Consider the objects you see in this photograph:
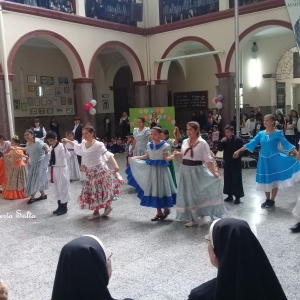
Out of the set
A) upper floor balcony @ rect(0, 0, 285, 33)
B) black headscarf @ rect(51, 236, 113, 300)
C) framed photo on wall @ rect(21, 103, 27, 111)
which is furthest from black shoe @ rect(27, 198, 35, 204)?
framed photo on wall @ rect(21, 103, 27, 111)

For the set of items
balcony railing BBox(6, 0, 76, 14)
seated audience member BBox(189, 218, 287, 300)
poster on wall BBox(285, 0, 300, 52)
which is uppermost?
balcony railing BBox(6, 0, 76, 14)

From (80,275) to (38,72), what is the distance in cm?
1364

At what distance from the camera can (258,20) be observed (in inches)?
448

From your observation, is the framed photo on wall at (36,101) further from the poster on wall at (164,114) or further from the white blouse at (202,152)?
the white blouse at (202,152)

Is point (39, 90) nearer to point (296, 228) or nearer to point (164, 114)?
point (164, 114)

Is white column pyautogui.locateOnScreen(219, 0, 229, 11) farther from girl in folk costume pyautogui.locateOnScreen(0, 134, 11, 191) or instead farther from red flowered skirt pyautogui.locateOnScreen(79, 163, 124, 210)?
red flowered skirt pyautogui.locateOnScreen(79, 163, 124, 210)

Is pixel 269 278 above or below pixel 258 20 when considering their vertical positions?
below

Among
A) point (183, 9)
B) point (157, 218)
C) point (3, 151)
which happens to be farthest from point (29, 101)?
point (157, 218)

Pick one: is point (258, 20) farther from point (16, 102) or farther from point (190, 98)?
point (16, 102)

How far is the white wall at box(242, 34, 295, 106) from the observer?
48.4 feet

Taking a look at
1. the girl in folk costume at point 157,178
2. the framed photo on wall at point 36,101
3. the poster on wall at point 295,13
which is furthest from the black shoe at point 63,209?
the framed photo on wall at point 36,101


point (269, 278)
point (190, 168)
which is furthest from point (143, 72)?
point (269, 278)

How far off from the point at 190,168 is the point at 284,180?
66.1 inches

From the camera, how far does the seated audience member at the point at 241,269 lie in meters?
1.76
